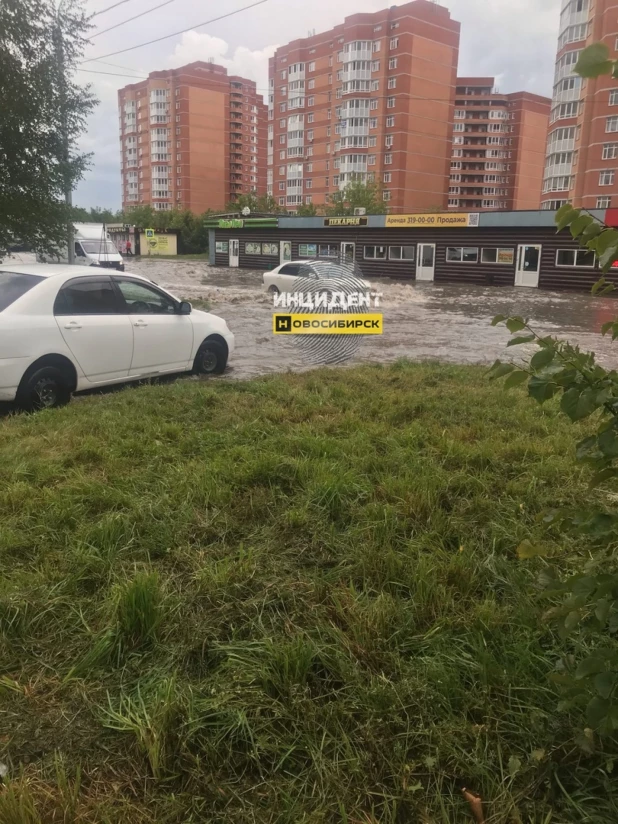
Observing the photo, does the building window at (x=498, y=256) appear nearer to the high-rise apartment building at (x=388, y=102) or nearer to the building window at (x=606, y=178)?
the building window at (x=606, y=178)

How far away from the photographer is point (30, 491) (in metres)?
4.04

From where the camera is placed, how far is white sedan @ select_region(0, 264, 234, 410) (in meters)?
6.21

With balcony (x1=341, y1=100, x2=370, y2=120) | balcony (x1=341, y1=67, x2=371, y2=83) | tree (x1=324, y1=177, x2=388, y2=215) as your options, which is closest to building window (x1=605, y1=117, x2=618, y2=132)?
tree (x1=324, y1=177, x2=388, y2=215)

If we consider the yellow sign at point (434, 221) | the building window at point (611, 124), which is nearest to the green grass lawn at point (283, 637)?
the yellow sign at point (434, 221)

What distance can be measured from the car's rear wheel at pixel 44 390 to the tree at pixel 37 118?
826 centimetres

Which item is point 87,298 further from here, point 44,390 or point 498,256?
point 498,256

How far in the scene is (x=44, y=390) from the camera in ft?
21.3

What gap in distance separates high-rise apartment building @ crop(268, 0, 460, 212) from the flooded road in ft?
163

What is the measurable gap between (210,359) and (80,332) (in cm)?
243

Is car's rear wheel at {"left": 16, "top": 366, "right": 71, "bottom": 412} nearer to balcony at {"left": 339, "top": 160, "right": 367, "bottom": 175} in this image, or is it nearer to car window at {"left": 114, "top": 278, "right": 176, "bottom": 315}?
car window at {"left": 114, "top": 278, "right": 176, "bottom": 315}

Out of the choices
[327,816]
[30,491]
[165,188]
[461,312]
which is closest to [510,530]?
[327,816]

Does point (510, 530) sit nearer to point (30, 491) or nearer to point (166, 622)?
point (166, 622)

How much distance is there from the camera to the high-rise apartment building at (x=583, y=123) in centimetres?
5466

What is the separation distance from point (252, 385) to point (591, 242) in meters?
5.97
